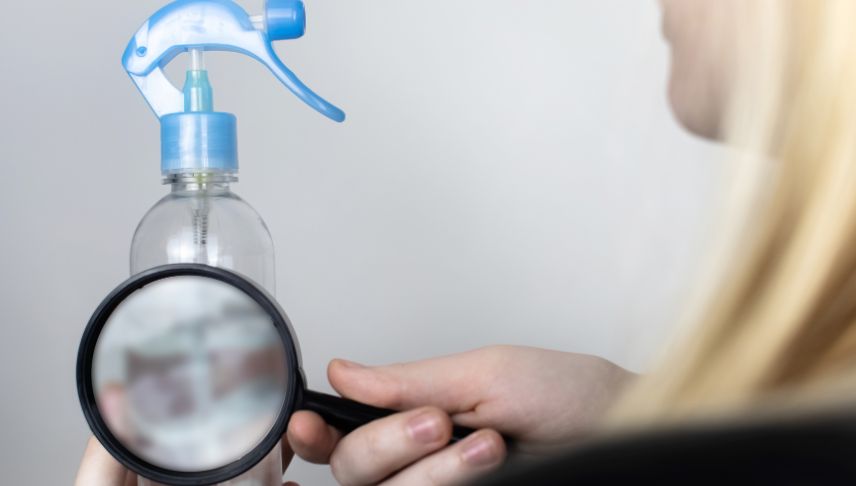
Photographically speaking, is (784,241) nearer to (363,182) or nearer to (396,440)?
(396,440)

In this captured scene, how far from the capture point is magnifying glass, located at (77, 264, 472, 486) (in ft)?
1.96

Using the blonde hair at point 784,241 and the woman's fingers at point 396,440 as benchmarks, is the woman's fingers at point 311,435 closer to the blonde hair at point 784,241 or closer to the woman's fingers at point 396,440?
the woman's fingers at point 396,440

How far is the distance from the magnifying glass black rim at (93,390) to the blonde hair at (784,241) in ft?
0.93

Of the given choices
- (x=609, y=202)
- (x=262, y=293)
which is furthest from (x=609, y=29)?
(x=262, y=293)

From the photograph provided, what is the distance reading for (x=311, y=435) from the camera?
60 centimetres

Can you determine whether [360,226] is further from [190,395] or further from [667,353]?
[667,353]

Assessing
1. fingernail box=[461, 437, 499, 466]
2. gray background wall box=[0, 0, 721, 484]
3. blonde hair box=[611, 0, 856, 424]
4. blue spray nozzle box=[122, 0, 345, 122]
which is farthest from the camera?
gray background wall box=[0, 0, 721, 484]

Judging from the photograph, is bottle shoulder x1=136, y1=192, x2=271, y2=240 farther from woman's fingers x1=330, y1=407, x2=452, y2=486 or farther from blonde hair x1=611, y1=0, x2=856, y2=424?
blonde hair x1=611, y1=0, x2=856, y2=424

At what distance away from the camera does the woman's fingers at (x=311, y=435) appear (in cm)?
59

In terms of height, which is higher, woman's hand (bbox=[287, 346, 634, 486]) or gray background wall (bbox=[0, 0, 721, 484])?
gray background wall (bbox=[0, 0, 721, 484])

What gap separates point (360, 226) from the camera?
966 mm

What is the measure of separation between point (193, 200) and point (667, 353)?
0.51 meters

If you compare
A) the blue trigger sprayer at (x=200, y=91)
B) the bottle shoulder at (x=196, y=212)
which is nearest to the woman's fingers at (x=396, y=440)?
the blue trigger sprayer at (x=200, y=91)

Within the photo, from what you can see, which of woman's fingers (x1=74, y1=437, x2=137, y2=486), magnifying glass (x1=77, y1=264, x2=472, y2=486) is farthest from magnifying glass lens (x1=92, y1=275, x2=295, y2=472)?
woman's fingers (x1=74, y1=437, x2=137, y2=486)
